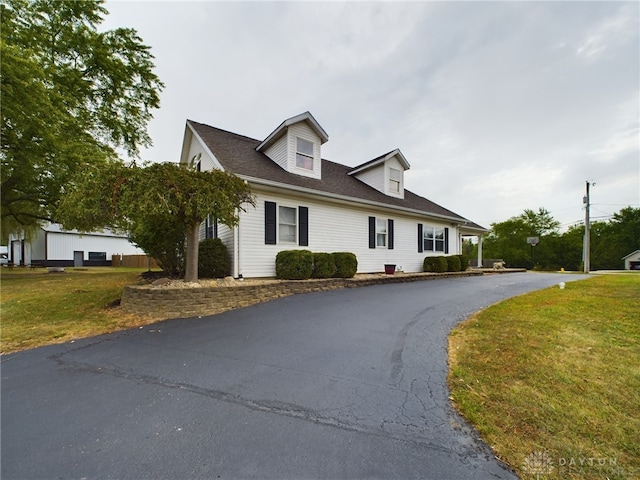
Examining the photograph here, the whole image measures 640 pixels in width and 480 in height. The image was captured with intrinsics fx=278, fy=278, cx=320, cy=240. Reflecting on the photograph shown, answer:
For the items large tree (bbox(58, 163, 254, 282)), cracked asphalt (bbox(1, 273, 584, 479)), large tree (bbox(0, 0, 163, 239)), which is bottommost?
cracked asphalt (bbox(1, 273, 584, 479))

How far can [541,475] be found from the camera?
178cm

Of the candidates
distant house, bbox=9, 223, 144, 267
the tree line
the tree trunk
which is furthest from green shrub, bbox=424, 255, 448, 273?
the tree line

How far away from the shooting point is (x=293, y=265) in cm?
905

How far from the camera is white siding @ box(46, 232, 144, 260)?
2550 centimetres

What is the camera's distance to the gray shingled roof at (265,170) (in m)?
9.94

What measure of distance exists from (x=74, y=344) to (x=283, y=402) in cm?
411

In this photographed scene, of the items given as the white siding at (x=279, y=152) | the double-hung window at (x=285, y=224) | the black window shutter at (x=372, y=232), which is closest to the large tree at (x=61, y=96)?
the white siding at (x=279, y=152)

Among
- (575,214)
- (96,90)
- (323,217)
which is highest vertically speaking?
(96,90)

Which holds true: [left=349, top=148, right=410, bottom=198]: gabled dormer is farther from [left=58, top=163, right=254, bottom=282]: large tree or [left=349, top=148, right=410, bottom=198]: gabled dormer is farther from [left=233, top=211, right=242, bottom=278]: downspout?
[left=58, top=163, right=254, bottom=282]: large tree

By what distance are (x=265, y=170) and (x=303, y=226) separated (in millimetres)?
2544

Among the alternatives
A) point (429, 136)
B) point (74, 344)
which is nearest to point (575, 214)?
point (429, 136)

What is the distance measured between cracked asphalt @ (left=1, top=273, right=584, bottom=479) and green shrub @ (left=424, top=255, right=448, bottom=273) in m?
10.3

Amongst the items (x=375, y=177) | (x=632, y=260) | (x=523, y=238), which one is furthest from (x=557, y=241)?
(x=375, y=177)

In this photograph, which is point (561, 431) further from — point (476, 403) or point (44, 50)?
point (44, 50)
